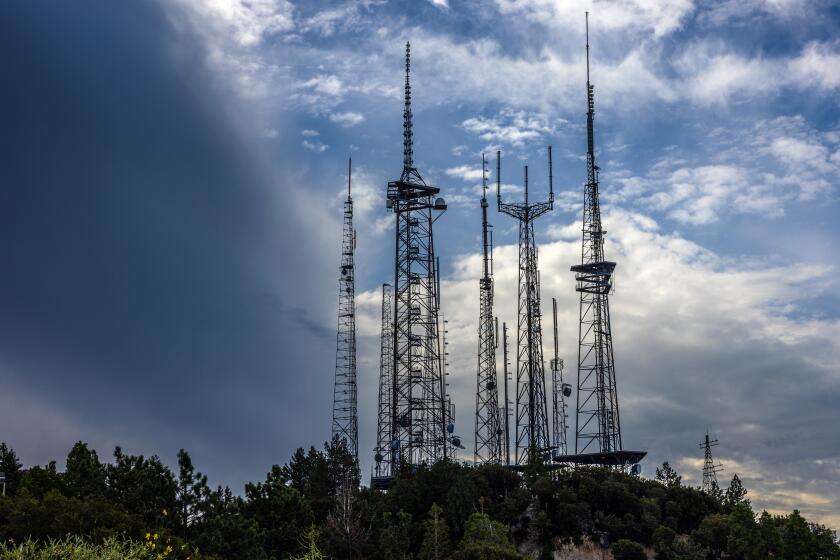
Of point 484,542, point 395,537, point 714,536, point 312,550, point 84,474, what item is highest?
point 84,474

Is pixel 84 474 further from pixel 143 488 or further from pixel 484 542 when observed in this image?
pixel 484 542

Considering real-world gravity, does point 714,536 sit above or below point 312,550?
below

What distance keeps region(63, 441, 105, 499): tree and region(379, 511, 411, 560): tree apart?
20.8 metres

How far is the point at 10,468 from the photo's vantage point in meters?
84.2

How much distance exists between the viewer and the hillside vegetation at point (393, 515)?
58250 mm

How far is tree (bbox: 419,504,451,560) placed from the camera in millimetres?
70812

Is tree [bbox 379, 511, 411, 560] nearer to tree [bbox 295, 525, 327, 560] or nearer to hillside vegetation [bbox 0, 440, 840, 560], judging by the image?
hillside vegetation [bbox 0, 440, 840, 560]

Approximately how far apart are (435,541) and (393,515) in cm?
1588

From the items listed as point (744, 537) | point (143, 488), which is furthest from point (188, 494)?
point (744, 537)

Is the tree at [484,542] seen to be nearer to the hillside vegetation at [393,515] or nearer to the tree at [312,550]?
the hillside vegetation at [393,515]

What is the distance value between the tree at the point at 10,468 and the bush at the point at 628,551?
51645mm

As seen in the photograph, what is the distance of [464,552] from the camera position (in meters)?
68.2

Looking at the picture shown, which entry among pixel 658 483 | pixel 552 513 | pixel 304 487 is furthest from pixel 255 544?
pixel 658 483

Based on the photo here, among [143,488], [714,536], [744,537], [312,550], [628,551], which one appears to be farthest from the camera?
[714,536]
